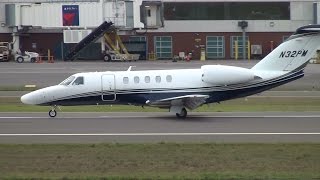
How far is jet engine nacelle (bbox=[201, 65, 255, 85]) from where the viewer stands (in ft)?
97.0

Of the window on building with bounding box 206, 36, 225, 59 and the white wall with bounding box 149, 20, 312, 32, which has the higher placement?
the white wall with bounding box 149, 20, 312, 32

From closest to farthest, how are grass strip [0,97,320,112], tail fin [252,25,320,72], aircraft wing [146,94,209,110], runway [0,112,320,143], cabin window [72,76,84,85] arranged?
1. runway [0,112,320,143]
2. aircraft wing [146,94,209,110]
3. tail fin [252,25,320,72]
4. cabin window [72,76,84,85]
5. grass strip [0,97,320,112]

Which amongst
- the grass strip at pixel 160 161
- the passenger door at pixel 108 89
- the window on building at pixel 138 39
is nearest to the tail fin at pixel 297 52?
the passenger door at pixel 108 89

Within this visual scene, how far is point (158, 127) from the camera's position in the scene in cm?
2523

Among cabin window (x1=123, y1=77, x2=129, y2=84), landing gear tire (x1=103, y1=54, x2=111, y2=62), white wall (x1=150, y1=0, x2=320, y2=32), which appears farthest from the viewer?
white wall (x1=150, y1=0, x2=320, y2=32)

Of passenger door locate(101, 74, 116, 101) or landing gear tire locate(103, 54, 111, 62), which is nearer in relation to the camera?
passenger door locate(101, 74, 116, 101)

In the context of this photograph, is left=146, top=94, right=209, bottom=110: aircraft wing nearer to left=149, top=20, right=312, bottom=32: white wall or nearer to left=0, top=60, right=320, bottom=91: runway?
left=0, top=60, right=320, bottom=91: runway

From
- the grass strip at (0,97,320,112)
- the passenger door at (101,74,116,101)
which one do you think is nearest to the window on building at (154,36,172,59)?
the grass strip at (0,97,320,112)

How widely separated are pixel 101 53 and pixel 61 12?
285 inches

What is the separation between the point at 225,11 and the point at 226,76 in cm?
5882

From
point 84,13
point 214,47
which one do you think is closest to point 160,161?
point 84,13

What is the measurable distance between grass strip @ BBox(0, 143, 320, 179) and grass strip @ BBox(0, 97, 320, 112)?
47.5 feet

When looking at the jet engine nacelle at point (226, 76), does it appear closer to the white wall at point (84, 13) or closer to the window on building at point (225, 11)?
the white wall at point (84, 13)

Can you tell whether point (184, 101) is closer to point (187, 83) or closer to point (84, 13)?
point (187, 83)
